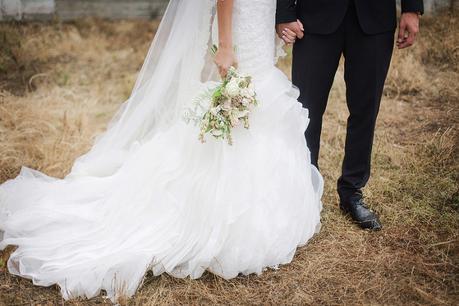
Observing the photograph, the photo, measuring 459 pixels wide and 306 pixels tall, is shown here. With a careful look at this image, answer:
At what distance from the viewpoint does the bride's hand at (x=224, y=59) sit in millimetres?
2580

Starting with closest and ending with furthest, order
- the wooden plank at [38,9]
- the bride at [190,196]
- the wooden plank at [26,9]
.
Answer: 1. the bride at [190,196]
2. the wooden plank at [26,9]
3. the wooden plank at [38,9]

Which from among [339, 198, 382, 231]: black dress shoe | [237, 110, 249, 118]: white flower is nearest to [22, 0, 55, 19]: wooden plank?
[237, 110, 249, 118]: white flower

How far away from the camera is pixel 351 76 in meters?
2.86

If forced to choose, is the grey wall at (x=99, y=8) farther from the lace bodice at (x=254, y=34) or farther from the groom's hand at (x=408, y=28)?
the lace bodice at (x=254, y=34)

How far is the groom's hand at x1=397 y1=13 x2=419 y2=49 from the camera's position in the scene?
8.95 ft

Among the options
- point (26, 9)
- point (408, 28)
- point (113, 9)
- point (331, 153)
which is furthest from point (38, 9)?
point (408, 28)


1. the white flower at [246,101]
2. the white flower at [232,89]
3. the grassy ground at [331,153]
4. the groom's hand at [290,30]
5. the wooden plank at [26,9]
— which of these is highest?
the groom's hand at [290,30]

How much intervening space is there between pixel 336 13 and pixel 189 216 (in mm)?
1446

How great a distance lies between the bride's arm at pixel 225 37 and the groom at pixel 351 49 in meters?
0.34

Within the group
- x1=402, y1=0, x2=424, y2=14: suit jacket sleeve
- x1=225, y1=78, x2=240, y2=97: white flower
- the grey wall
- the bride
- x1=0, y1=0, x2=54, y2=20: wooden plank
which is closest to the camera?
x1=225, y1=78, x2=240, y2=97: white flower

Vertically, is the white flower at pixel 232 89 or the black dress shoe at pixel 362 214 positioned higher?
the white flower at pixel 232 89

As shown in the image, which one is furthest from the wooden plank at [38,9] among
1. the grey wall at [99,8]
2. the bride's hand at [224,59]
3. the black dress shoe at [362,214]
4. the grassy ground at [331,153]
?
the black dress shoe at [362,214]

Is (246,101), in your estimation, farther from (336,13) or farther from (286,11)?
(336,13)

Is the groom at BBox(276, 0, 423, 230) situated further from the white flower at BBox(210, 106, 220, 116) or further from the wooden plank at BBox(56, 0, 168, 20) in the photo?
the wooden plank at BBox(56, 0, 168, 20)
